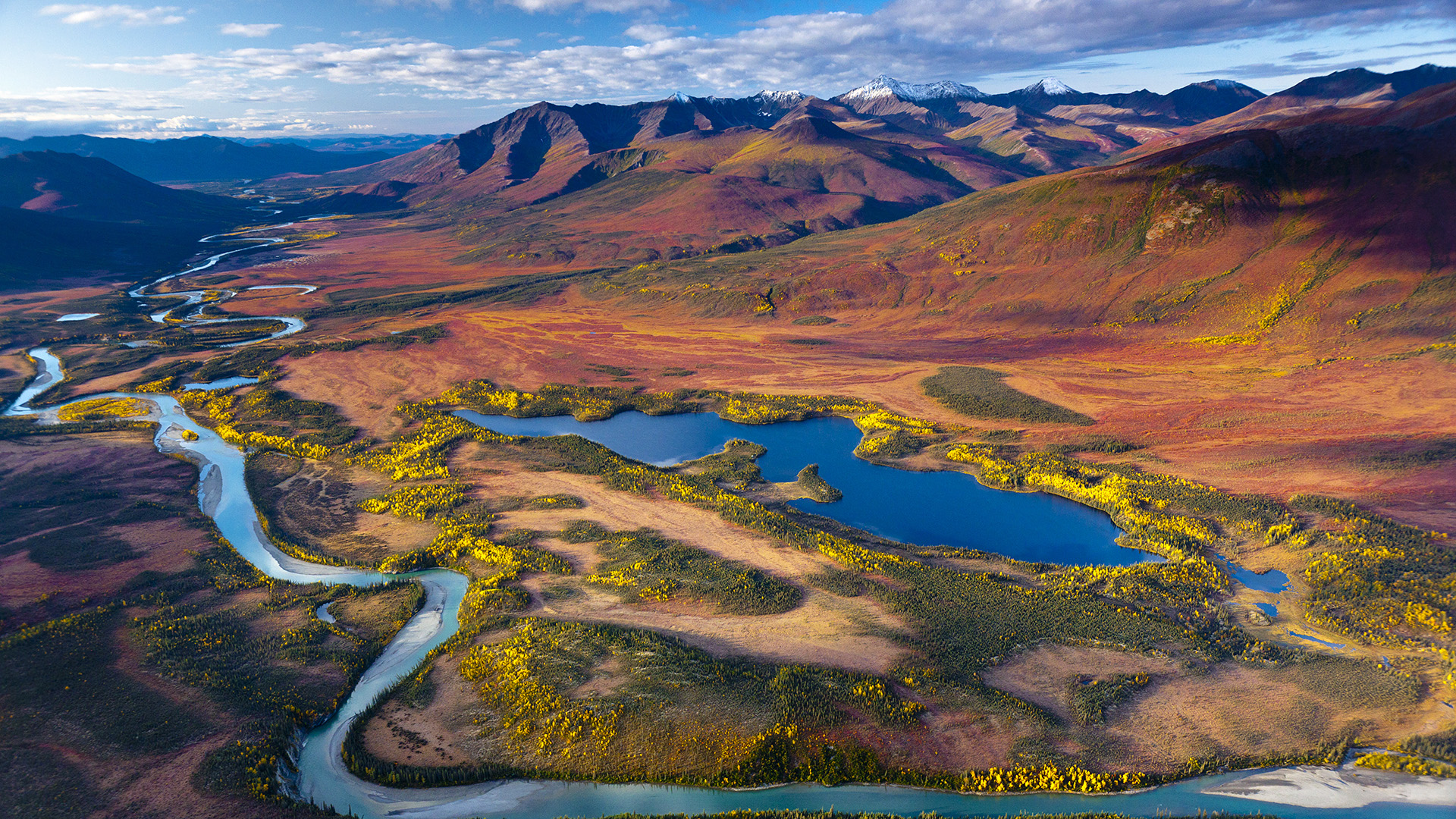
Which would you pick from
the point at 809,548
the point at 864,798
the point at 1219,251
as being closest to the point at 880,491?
the point at 809,548

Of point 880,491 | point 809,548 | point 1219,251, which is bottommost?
point 809,548

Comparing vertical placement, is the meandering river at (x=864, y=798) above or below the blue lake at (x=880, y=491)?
below

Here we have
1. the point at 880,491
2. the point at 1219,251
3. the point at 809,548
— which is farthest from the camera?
the point at 1219,251

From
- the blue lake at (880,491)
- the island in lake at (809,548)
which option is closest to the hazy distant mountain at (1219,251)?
the island in lake at (809,548)

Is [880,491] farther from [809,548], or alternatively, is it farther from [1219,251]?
[1219,251]

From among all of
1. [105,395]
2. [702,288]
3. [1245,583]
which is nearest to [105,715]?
[1245,583]

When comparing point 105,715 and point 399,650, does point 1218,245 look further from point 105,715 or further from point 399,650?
point 105,715

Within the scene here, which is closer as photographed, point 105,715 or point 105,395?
point 105,715

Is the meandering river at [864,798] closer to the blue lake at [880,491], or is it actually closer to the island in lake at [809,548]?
the island in lake at [809,548]
